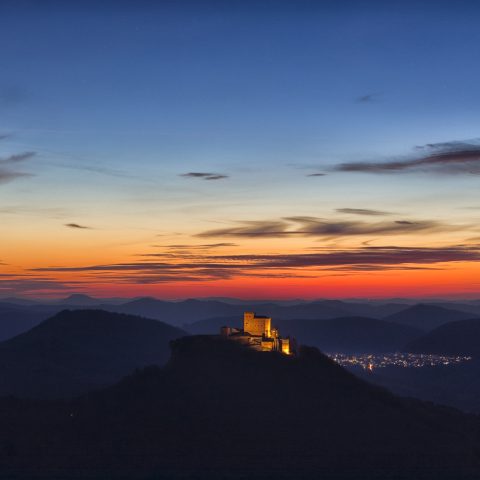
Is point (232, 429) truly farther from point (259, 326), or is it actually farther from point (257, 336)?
point (259, 326)

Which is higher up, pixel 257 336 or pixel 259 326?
pixel 259 326

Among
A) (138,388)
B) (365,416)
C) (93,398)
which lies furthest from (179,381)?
(365,416)

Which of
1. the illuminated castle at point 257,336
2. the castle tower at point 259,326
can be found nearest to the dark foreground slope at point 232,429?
the illuminated castle at point 257,336

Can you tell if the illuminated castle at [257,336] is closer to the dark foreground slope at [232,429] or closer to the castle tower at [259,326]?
the castle tower at [259,326]

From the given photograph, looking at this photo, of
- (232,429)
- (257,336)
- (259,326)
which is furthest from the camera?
(259,326)

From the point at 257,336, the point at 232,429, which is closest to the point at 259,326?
the point at 257,336

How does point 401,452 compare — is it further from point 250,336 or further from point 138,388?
point 138,388

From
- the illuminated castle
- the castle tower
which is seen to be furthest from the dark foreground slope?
the castle tower

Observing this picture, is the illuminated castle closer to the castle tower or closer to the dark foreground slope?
the castle tower
